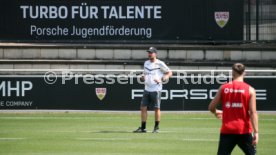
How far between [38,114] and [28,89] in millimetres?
952

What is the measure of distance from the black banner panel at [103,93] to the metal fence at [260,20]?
9.66 feet

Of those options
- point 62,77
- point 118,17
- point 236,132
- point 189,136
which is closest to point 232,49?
point 118,17

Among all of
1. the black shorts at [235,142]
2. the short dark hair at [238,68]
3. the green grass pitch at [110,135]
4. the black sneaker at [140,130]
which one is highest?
the short dark hair at [238,68]

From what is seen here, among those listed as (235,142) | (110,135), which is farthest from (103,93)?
(235,142)

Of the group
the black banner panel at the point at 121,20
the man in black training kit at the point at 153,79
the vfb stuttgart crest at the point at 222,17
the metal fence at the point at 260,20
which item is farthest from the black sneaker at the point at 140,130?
the metal fence at the point at 260,20

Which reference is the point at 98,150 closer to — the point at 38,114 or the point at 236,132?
the point at 236,132

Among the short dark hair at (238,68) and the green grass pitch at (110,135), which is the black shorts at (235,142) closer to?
the short dark hair at (238,68)

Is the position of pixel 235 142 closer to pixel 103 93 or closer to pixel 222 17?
pixel 103 93

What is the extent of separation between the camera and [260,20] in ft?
90.3

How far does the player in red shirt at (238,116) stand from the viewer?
10516mm

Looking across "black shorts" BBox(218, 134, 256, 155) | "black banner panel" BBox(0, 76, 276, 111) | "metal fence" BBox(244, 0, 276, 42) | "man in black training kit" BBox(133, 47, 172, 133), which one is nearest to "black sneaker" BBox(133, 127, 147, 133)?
"man in black training kit" BBox(133, 47, 172, 133)

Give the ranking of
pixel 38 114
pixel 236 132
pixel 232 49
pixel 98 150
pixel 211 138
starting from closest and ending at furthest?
pixel 236 132 → pixel 98 150 → pixel 211 138 → pixel 38 114 → pixel 232 49

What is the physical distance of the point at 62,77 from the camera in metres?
25.7

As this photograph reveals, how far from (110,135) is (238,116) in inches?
309
